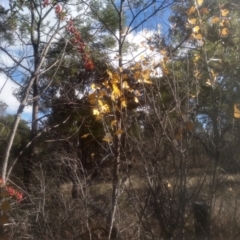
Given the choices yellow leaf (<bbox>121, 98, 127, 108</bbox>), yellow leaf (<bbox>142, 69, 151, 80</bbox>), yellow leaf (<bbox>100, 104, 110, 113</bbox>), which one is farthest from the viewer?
yellow leaf (<bbox>100, 104, 110, 113</bbox>)

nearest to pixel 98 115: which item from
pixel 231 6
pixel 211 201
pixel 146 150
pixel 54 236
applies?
pixel 146 150

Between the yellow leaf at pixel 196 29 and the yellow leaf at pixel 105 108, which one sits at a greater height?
the yellow leaf at pixel 196 29

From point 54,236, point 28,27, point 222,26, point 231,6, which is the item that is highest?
point 28,27

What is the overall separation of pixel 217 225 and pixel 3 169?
17.6ft

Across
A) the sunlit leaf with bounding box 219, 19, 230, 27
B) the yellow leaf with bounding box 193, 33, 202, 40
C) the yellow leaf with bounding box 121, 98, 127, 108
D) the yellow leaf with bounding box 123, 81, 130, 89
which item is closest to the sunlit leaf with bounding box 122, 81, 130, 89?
the yellow leaf with bounding box 123, 81, 130, 89

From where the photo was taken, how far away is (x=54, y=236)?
759cm

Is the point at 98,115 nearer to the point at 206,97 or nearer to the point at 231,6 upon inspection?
the point at 206,97

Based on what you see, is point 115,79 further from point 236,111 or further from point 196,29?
point 236,111

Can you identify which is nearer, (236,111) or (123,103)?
(236,111)

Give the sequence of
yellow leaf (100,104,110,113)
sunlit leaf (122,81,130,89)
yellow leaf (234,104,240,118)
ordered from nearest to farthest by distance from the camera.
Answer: yellow leaf (234,104,240,118), yellow leaf (100,104,110,113), sunlit leaf (122,81,130,89)

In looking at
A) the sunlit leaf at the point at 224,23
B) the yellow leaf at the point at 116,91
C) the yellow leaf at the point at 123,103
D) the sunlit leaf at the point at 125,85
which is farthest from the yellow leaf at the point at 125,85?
the sunlit leaf at the point at 224,23

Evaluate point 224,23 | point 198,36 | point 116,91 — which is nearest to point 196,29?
point 198,36

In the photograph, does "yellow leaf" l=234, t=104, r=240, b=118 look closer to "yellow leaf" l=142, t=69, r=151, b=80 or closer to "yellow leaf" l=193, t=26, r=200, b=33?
"yellow leaf" l=193, t=26, r=200, b=33

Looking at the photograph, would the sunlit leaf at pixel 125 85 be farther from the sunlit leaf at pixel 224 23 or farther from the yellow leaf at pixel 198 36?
the sunlit leaf at pixel 224 23
